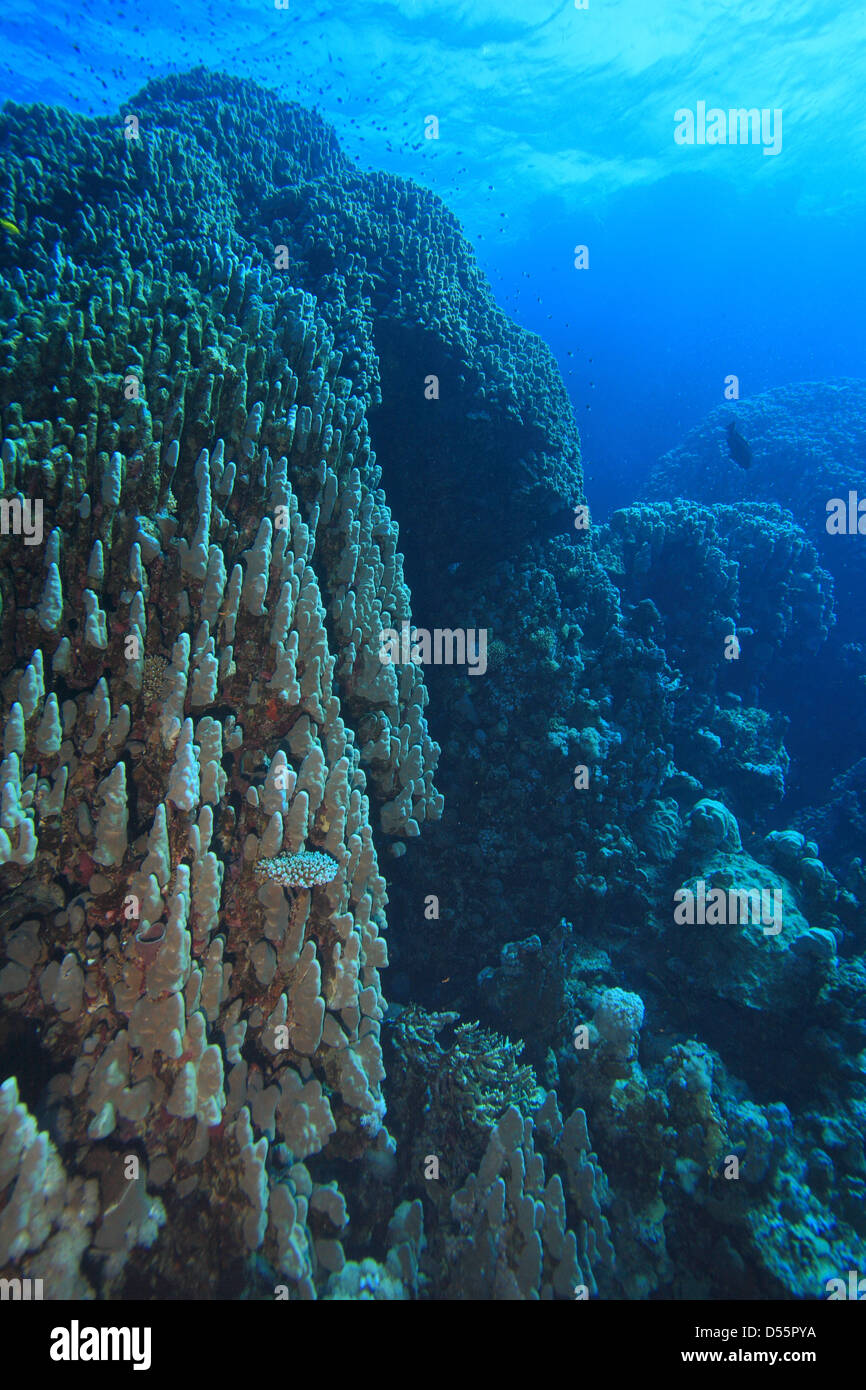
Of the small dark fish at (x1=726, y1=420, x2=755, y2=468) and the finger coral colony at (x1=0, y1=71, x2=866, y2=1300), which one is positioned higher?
the small dark fish at (x1=726, y1=420, x2=755, y2=468)

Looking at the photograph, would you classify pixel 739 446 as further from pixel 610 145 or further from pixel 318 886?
pixel 610 145

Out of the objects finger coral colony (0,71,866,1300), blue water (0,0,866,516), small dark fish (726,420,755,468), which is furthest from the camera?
blue water (0,0,866,516)

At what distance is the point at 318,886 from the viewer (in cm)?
312

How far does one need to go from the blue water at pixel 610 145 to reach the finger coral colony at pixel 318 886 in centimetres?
1200

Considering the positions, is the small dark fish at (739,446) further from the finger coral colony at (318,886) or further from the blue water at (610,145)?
the blue water at (610,145)

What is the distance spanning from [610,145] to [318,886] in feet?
137

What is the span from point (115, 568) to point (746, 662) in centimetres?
900

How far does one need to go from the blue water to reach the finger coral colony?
12.0 meters

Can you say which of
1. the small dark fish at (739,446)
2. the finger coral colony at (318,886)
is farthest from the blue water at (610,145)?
the finger coral colony at (318,886)

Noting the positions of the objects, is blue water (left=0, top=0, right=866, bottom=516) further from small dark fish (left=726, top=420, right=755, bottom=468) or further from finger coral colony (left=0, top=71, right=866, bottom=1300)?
finger coral colony (left=0, top=71, right=866, bottom=1300)

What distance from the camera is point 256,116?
10.2 metres

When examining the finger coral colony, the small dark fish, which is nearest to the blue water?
the small dark fish

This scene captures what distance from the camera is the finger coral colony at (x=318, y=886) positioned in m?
2.43

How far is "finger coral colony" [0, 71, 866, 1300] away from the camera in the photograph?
243 cm
